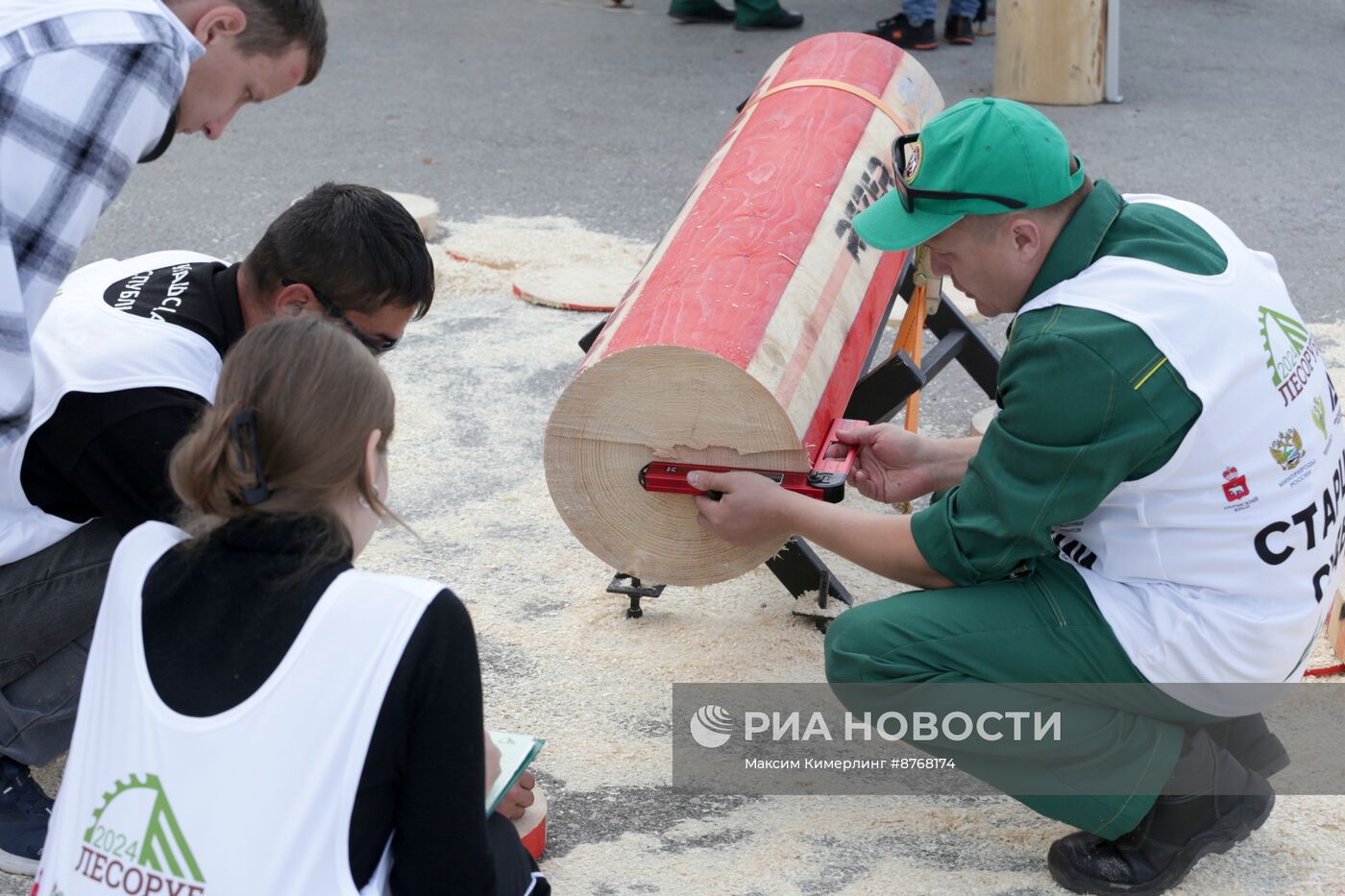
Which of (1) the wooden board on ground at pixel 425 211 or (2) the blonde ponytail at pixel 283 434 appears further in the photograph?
(1) the wooden board on ground at pixel 425 211

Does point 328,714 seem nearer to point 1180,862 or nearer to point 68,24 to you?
point 68,24

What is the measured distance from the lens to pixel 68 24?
1.92m

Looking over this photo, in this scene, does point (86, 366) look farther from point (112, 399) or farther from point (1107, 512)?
point (1107, 512)

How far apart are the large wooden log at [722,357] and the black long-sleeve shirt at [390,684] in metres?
0.95

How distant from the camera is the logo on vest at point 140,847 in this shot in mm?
1537

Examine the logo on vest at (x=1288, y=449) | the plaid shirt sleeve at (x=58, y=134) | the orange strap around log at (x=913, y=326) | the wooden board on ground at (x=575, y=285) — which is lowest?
the wooden board on ground at (x=575, y=285)

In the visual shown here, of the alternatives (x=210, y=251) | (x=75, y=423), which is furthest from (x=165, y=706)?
(x=210, y=251)

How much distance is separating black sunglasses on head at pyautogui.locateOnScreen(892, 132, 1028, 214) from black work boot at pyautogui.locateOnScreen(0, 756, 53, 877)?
1788mm

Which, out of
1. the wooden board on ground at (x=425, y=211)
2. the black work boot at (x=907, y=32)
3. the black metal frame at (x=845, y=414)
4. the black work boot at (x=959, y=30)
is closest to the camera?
the black metal frame at (x=845, y=414)

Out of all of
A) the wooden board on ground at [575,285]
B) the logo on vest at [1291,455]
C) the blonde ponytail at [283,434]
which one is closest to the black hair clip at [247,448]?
the blonde ponytail at [283,434]

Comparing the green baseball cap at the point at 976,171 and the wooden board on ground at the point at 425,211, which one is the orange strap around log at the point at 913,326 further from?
the wooden board on ground at the point at 425,211

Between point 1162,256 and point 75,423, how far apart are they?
67.8 inches

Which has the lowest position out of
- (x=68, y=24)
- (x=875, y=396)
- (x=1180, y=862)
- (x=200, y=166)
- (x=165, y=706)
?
(x=200, y=166)

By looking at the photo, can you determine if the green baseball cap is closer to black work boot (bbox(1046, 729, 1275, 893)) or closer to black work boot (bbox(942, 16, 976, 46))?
black work boot (bbox(1046, 729, 1275, 893))
